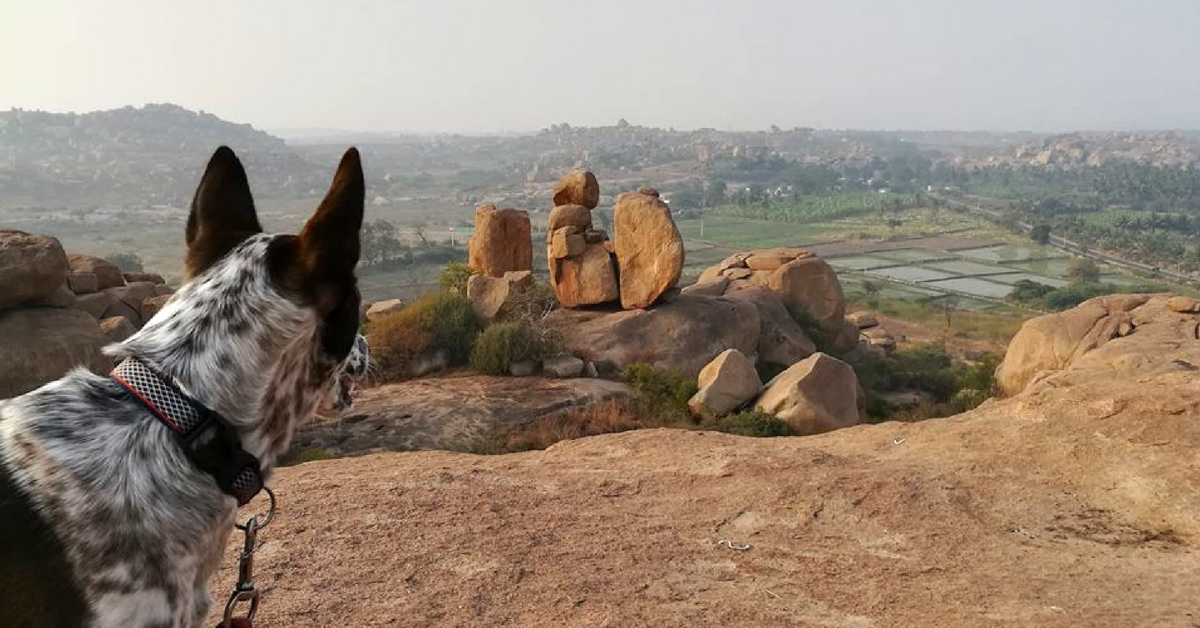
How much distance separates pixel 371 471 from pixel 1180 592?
25.7ft

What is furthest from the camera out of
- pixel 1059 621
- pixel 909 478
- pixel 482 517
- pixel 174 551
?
pixel 909 478

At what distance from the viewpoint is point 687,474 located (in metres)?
9.73

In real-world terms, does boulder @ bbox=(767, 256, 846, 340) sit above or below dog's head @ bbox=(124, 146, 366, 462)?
below

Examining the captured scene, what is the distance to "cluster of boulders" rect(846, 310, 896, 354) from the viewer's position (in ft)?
103

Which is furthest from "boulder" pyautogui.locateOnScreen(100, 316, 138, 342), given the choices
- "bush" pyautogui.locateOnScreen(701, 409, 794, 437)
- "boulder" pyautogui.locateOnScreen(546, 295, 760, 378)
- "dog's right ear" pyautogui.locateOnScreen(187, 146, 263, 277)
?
"dog's right ear" pyautogui.locateOnScreen(187, 146, 263, 277)

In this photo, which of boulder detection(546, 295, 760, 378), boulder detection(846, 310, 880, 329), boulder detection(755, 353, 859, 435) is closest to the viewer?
boulder detection(755, 353, 859, 435)

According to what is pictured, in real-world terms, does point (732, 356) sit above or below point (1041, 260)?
above

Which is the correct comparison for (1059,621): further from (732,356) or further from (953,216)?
(953,216)

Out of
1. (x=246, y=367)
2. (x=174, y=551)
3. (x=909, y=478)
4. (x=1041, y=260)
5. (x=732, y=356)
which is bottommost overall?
(x=1041, y=260)

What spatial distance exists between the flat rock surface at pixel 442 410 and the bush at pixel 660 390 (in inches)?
17.5

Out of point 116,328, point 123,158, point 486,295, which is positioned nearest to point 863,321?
point 486,295

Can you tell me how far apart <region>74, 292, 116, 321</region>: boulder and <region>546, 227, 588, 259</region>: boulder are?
434 inches

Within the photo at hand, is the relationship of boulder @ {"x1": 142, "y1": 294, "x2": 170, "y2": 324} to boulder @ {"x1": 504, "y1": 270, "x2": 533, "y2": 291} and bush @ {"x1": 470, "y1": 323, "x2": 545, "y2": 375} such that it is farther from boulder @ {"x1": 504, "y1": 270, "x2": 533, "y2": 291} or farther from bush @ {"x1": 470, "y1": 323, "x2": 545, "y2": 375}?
boulder @ {"x1": 504, "y1": 270, "x2": 533, "y2": 291}

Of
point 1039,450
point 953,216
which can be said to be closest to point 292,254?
point 1039,450
